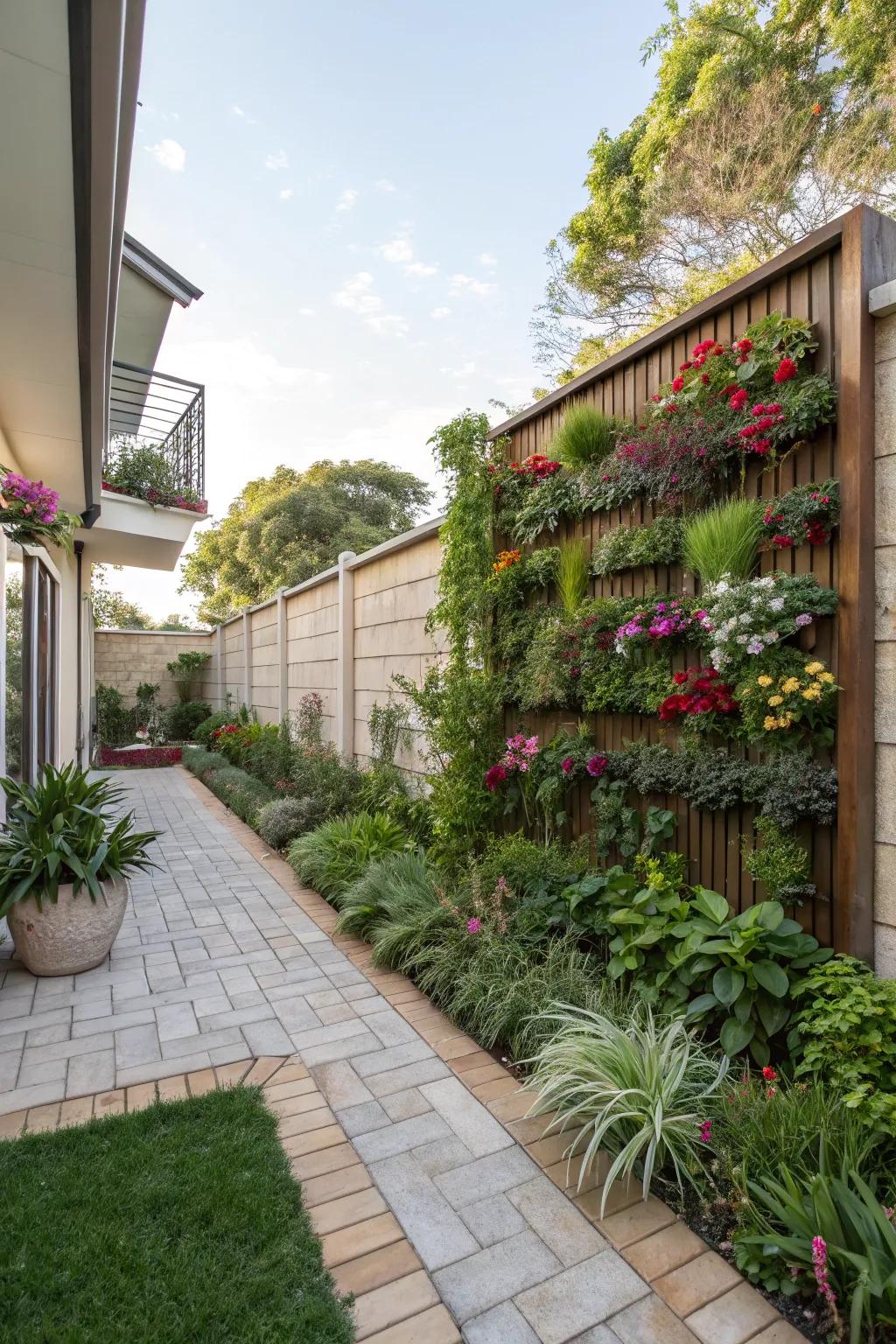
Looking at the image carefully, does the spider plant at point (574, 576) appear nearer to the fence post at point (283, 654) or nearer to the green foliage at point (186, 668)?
the fence post at point (283, 654)

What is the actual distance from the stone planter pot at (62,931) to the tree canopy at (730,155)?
37.5 ft

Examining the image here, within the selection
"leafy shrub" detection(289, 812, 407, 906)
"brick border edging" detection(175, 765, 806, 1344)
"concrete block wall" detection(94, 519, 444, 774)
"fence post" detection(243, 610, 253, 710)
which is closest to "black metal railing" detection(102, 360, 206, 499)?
"concrete block wall" detection(94, 519, 444, 774)

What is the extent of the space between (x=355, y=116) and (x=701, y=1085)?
27.2 ft

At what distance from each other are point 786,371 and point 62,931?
4034 millimetres

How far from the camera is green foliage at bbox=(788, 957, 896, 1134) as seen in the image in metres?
1.89

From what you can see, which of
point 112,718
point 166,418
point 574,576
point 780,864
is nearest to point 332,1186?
point 780,864

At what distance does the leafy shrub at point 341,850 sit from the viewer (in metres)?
4.67

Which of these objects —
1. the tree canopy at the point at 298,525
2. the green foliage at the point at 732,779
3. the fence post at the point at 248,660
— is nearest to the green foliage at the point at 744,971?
the green foliage at the point at 732,779

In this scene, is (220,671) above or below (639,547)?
below

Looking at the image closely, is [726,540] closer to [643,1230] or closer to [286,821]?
[643,1230]

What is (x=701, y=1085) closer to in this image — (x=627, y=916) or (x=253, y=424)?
(x=627, y=916)

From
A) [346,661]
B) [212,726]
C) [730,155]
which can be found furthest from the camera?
[212,726]

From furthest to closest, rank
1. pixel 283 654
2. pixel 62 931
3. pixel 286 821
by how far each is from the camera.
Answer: pixel 283 654, pixel 286 821, pixel 62 931

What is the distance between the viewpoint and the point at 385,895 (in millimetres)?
4027
